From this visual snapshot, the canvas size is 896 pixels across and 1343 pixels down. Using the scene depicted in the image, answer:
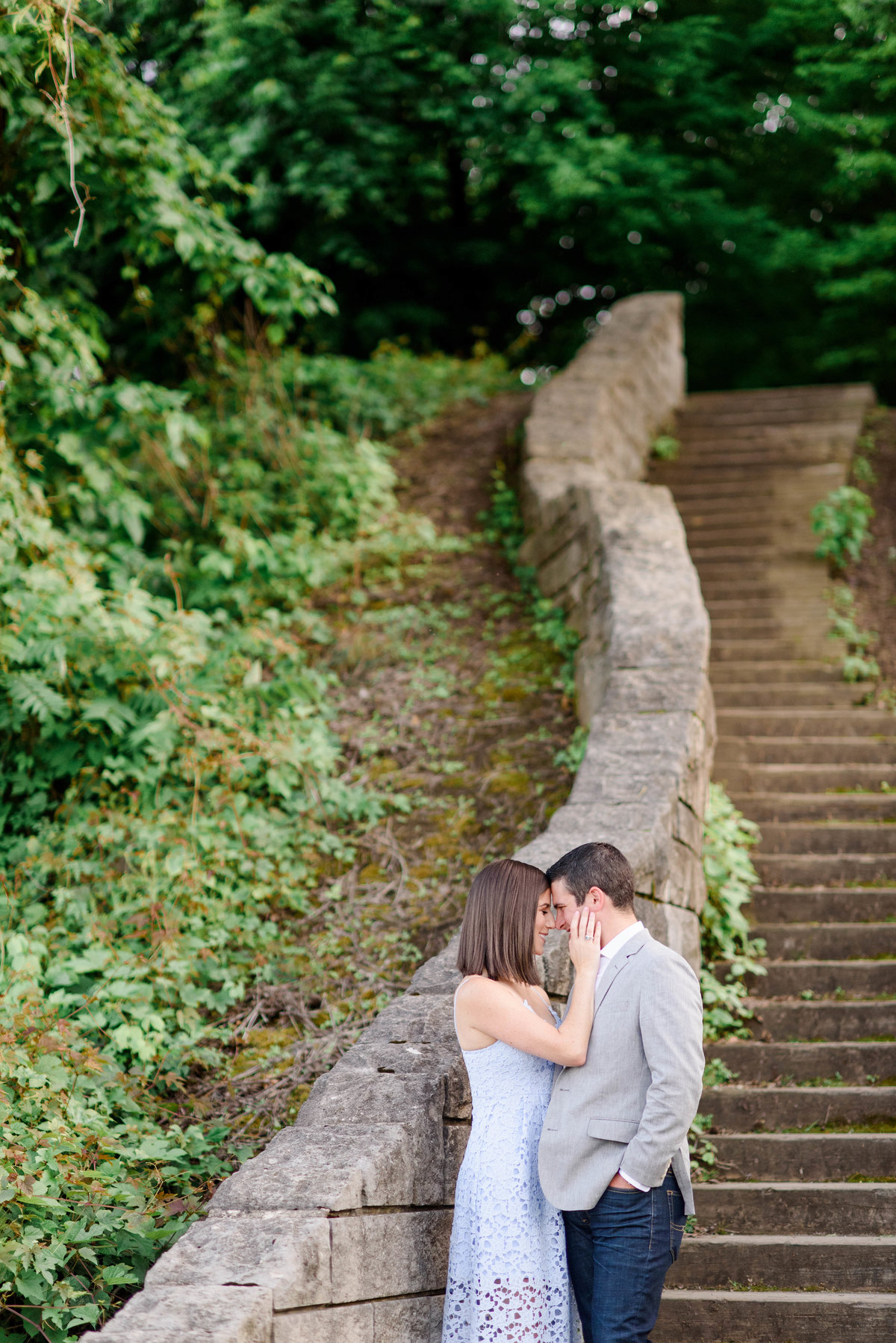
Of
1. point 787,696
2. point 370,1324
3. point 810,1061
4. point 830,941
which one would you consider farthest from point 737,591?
point 370,1324

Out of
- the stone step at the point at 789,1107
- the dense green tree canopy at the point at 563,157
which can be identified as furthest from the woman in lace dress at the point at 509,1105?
the dense green tree canopy at the point at 563,157

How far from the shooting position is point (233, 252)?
608 cm

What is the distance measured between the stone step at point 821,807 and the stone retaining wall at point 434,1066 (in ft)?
1.46

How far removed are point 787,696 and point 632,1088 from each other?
4.24m

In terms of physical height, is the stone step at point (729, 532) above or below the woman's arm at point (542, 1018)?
above

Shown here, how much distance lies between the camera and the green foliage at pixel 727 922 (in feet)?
14.3

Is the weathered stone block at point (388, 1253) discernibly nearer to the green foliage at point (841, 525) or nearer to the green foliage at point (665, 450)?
the green foliage at point (841, 525)

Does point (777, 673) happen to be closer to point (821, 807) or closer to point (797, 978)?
point (821, 807)

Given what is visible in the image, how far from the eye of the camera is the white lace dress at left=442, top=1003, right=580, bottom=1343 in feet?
8.41

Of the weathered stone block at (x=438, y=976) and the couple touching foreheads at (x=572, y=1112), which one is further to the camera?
the weathered stone block at (x=438, y=976)

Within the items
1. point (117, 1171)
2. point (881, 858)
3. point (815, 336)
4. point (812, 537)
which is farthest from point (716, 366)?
point (117, 1171)

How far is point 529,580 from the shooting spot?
23.3 feet

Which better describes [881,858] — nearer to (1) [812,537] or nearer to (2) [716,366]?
(1) [812,537]

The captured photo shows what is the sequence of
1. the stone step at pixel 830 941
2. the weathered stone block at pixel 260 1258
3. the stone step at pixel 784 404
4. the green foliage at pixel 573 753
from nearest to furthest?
the weathered stone block at pixel 260 1258
the stone step at pixel 830 941
the green foliage at pixel 573 753
the stone step at pixel 784 404
